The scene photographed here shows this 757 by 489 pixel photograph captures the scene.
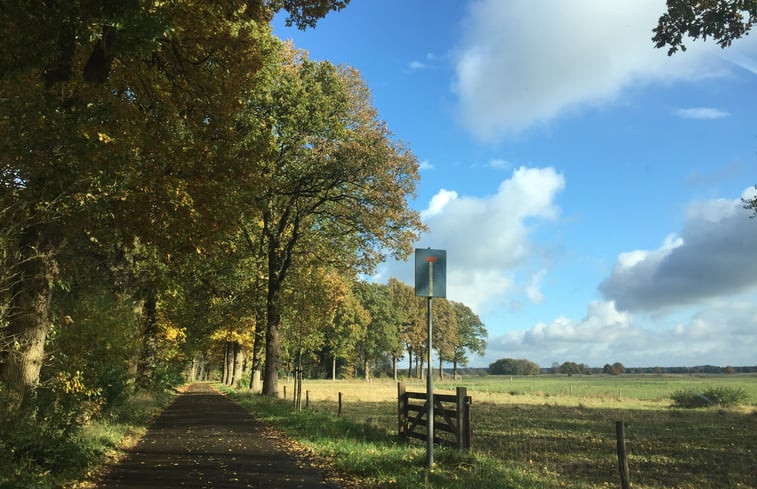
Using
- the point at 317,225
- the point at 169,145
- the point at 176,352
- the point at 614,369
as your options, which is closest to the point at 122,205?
the point at 169,145

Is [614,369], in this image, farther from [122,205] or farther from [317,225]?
[122,205]

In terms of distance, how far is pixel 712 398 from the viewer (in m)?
35.7

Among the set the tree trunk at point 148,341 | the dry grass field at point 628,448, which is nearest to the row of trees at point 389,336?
the tree trunk at point 148,341

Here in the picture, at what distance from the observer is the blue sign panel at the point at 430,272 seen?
10.2 m

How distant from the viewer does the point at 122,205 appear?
11078 mm

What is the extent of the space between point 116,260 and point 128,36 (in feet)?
48.4

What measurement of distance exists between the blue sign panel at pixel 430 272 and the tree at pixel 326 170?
10594 mm

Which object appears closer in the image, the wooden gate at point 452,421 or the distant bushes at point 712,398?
the wooden gate at point 452,421

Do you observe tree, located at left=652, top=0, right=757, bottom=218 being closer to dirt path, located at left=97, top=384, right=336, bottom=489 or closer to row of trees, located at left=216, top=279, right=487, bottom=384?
dirt path, located at left=97, top=384, right=336, bottom=489

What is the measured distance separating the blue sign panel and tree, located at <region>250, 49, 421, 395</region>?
10594mm

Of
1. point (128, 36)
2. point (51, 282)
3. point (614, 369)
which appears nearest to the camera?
point (128, 36)

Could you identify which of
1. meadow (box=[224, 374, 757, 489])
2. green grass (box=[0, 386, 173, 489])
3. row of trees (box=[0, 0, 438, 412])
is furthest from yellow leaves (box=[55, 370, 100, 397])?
meadow (box=[224, 374, 757, 489])

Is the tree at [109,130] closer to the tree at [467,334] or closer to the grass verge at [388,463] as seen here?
the grass verge at [388,463]

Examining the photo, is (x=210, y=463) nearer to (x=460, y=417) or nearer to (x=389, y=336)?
(x=460, y=417)
